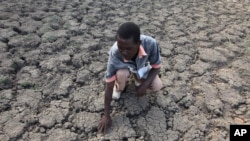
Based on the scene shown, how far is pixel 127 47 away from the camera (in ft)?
6.73

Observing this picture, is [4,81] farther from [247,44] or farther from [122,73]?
[247,44]

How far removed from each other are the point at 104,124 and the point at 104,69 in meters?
0.77

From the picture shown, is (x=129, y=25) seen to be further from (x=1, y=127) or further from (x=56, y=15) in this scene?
(x=56, y=15)

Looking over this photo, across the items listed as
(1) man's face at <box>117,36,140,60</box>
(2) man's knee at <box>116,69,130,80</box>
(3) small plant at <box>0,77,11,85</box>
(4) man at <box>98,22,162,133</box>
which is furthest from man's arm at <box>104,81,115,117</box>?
(3) small plant at <box>0,77,11,85</box>

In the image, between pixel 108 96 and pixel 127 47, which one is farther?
pixel 108 96

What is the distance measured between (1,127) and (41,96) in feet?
1.41

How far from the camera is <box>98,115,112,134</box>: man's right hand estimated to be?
228cm

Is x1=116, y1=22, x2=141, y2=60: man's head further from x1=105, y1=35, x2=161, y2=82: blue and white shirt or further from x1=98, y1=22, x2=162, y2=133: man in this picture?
x1=105, y1=35, x2=161, y2=82: blue and white shirt

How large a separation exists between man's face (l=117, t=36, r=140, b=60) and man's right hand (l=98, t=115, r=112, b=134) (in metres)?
0.50

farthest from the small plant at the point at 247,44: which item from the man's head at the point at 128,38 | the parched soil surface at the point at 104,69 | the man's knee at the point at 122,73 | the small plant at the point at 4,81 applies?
the small plant at the point at 4,81

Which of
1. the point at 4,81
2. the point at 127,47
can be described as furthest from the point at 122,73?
the point at 4,81

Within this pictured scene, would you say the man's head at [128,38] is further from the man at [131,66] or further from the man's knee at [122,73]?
the man's knee at [122,73]

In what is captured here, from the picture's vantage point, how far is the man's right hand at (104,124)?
2275 millimetres

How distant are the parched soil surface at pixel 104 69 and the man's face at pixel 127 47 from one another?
1.80ft
